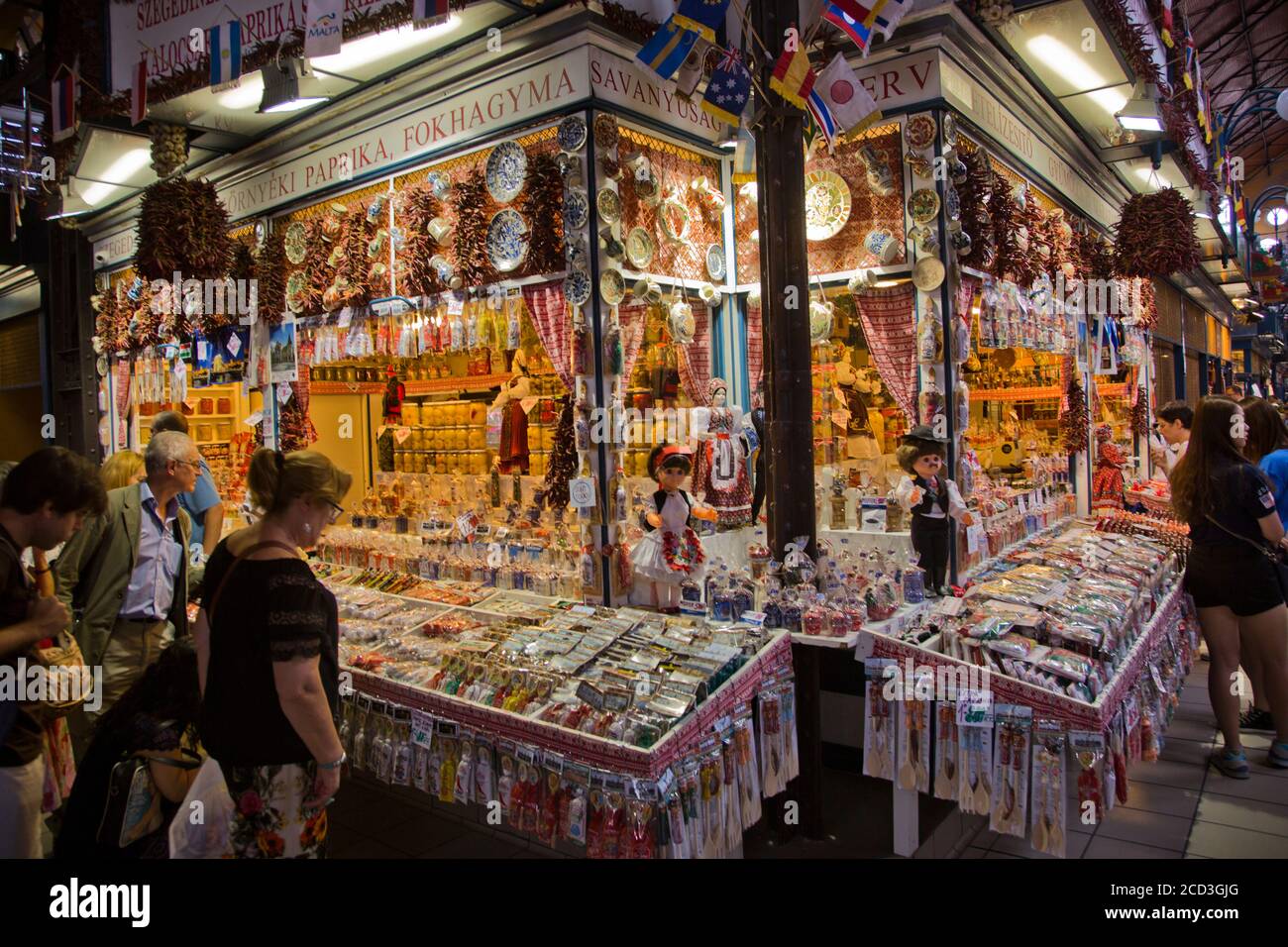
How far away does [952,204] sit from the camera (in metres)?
5.59

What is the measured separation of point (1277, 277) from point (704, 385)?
1962 cm

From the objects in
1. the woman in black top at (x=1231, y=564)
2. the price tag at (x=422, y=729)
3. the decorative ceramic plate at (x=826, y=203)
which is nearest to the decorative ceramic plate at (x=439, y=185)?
the decorative ceramic plate at (x=826, y=203)

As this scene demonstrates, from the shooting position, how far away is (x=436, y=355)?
300 inches

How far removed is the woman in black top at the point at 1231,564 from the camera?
4.40 meters

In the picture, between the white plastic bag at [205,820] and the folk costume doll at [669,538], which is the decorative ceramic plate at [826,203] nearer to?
the folk costume doll at [669,538]

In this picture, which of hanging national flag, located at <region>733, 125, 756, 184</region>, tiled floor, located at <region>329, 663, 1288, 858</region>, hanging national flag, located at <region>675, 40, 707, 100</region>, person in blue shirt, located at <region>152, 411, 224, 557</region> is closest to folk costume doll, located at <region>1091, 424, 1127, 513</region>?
tiled floor, located at <region>329, 663, 1288, 858</region>

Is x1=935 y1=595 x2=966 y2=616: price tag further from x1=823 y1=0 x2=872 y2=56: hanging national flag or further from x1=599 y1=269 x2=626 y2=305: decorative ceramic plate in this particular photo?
x1=823 y1=0 x2=872 y2=56: hanging national flag

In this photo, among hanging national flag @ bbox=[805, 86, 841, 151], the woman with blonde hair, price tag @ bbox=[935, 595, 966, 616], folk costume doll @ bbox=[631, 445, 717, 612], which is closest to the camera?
hanging national flag @ bbox=[805, 86, 841, 151]

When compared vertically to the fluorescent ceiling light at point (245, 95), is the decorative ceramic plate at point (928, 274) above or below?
below

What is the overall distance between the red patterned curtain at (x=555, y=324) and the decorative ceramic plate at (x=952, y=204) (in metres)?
2.54

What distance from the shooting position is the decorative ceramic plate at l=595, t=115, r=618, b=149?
502 cm

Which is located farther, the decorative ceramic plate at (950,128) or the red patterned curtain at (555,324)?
the decorative ceramic plate at (950,128)

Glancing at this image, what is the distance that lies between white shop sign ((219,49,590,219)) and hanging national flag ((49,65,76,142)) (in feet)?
5.05
